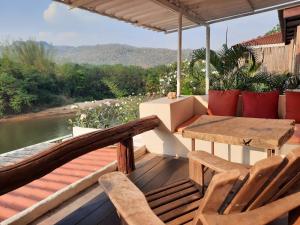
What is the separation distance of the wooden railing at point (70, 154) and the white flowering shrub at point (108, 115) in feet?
6.88

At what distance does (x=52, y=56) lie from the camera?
20.2 metres

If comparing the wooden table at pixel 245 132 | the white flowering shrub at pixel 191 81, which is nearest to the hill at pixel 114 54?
the white flowering shrub at pixel 191 81

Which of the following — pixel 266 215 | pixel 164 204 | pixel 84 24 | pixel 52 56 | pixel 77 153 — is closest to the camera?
pixel 266 215

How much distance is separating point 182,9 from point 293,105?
2064 millimetres

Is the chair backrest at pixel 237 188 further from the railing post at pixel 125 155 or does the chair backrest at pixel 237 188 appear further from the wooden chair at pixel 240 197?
the railing post at pixel 125 155

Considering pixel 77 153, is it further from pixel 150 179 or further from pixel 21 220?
pixel 150 179

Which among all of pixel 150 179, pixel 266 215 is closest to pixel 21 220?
pixel 150 179

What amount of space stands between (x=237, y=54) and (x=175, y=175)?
3361 mm

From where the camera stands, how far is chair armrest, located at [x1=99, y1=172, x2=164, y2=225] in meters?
1.12

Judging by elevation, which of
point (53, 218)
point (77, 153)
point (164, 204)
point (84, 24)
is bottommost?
point (53, 218)

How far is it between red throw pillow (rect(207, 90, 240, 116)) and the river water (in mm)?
6041

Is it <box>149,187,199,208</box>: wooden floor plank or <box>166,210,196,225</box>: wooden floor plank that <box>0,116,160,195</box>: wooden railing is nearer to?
<box>149,187,199,208</box>: wooden floor plank

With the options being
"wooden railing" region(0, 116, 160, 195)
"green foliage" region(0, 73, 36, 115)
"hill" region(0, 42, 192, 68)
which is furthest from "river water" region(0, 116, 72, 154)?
"hill" region(0, 42, 192, 68)

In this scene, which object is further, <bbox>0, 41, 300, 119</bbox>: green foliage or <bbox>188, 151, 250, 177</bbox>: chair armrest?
<bbox>0, 41, 300, 119</bbox>: green foliage
